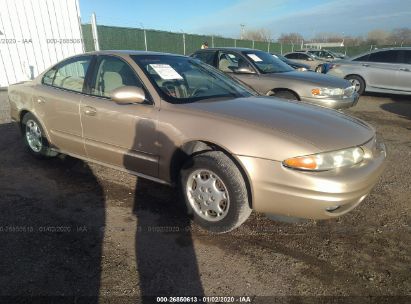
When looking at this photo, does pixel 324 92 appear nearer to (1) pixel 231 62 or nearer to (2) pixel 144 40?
(1) pixel 231 62

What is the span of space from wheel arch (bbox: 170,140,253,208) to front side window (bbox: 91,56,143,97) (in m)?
0.93

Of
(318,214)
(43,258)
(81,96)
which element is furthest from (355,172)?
(81,96)

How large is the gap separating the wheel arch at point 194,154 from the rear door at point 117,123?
0.20 m

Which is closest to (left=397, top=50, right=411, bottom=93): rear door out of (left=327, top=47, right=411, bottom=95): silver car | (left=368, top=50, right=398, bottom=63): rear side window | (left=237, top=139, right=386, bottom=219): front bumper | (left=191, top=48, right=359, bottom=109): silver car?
(left=327, top=47, right=411, bottom=95): silver car

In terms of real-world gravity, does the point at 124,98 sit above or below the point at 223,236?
above

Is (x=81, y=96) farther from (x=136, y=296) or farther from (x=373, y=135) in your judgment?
(x=373, y=135)

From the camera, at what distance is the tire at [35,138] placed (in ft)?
14.9

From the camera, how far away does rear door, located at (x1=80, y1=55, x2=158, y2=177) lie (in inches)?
129

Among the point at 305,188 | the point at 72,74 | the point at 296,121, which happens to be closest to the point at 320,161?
the point at 305,188

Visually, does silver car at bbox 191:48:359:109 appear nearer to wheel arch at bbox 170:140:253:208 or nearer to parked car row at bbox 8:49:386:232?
parked car row at bbox 8:49:386:232

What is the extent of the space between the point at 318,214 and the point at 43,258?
214 cm

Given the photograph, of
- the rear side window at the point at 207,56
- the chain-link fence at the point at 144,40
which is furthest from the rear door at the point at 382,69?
the chain-link fence at the point at 144,40

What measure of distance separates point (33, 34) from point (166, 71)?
31.4 feet

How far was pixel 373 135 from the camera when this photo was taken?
10.0 ft
